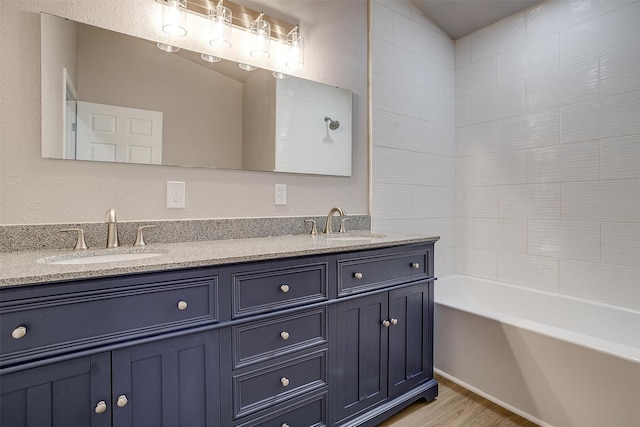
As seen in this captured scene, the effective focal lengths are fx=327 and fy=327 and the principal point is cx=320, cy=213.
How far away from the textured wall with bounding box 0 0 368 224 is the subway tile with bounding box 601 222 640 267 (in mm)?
1654

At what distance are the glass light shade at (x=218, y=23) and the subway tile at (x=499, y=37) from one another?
2.01 m

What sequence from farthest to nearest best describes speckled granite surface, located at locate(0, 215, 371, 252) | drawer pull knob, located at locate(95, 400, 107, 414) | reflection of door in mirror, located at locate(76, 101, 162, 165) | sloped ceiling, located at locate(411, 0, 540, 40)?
1. sloped ceiling, located at locate(411, 0, 540, 40)
2. reflection of door in mirror, located at locate(76, 101, 162, 165)
3. speckled granite surface, located at locate(0, 215, 371, 252)
4. drawer pull knob, located at locate(95, 400, 107, 414)

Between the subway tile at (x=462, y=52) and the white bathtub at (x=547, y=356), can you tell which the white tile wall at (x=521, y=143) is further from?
the white bathtub at (x=547, y=356)

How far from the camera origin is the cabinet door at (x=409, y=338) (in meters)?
1.61

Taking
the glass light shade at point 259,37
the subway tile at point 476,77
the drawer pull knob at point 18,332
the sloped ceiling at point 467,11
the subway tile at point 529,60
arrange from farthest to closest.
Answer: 1. the subway tile at point 476,77
2. the sloped ceiling at point 467,11
3. the subway tile at point 529,60
4. the glass light shade at point 259,37
5. the drawer pull knob at point 18,332

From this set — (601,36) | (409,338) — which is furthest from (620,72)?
(409,338)

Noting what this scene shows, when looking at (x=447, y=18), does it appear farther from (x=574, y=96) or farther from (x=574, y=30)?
(x=574, y=96)

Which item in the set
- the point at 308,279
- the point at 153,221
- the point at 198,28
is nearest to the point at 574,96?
the point at 308,279

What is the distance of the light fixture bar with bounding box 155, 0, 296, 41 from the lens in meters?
1.56

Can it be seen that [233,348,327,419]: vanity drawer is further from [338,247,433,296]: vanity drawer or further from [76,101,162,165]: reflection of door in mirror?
[76,101,162,165]: reflection of door in mirror

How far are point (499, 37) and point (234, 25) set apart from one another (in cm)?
202

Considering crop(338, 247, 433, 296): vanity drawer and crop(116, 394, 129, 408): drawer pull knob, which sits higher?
crop(338, 247, 433, 296): vanity drawer

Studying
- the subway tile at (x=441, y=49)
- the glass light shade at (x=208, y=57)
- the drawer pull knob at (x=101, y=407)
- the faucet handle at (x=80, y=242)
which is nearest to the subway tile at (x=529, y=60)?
the subway tile at (x=441, y=49)

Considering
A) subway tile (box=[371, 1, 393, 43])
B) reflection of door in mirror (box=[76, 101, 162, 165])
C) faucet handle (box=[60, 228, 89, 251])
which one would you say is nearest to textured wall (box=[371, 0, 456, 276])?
subway tile (box=[371, 1, 393, 43])
